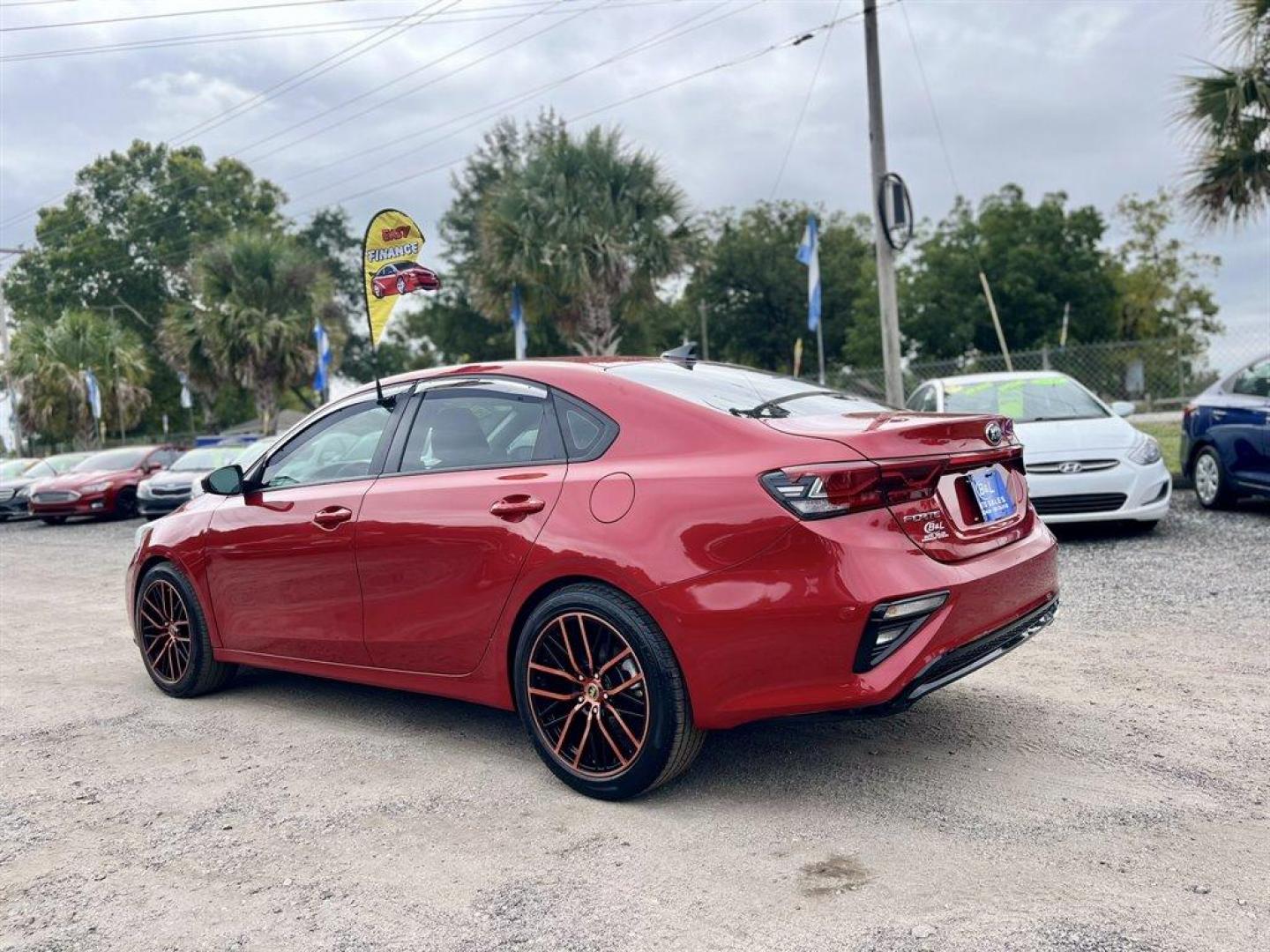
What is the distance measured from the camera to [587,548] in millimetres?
3512

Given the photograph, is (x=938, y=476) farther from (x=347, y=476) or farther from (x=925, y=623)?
(x=347, y=476)

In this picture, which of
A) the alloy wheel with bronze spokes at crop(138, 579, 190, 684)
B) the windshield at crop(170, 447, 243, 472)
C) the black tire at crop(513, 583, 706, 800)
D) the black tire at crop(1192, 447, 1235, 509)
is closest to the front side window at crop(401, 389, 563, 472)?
the black tire at crop(513, 583, 706, 800)

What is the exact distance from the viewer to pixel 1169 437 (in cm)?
1580

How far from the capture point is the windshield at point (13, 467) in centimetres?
2350

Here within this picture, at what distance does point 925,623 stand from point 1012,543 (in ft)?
2.35

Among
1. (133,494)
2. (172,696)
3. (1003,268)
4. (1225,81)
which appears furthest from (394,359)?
(172,696)

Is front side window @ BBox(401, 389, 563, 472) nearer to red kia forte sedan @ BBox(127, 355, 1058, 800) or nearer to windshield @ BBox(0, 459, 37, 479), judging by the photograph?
red kia forte sedan @ BBox(127, 355, 1058, 800)

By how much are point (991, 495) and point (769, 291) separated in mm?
51027

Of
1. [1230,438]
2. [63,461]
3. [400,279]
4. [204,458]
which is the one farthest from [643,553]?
[63,461]

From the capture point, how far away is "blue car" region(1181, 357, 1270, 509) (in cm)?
928

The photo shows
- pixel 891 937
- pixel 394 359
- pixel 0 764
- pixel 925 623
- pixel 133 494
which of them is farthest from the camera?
pixel 394 359

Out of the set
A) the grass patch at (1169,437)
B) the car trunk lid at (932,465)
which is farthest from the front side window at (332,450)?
the grass patch at (1169,437)

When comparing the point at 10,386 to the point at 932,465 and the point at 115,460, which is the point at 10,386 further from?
the point at 932,465

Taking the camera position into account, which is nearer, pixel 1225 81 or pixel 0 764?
pixel 0 764
